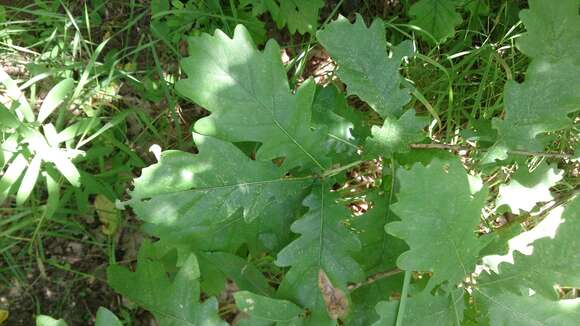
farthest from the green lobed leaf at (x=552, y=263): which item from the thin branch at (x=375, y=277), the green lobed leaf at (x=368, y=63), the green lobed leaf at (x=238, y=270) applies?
the green lobed leaf at (x=238, y=270)

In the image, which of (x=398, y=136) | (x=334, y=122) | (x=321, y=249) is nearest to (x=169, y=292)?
(x=321, y=249)

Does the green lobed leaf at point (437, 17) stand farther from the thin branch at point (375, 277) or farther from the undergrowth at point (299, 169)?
the thin branch at point (375, 277)

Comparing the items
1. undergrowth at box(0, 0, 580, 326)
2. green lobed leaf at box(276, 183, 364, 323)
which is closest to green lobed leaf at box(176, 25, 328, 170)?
undergrowth at box(0, 0, 580, 326)

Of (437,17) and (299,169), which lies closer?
(299,169)

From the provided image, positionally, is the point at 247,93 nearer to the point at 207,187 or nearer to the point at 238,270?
the point at 207,187

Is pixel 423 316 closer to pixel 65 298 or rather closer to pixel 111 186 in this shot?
pixel 111 186

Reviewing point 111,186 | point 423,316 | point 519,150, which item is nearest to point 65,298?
point 111,186
